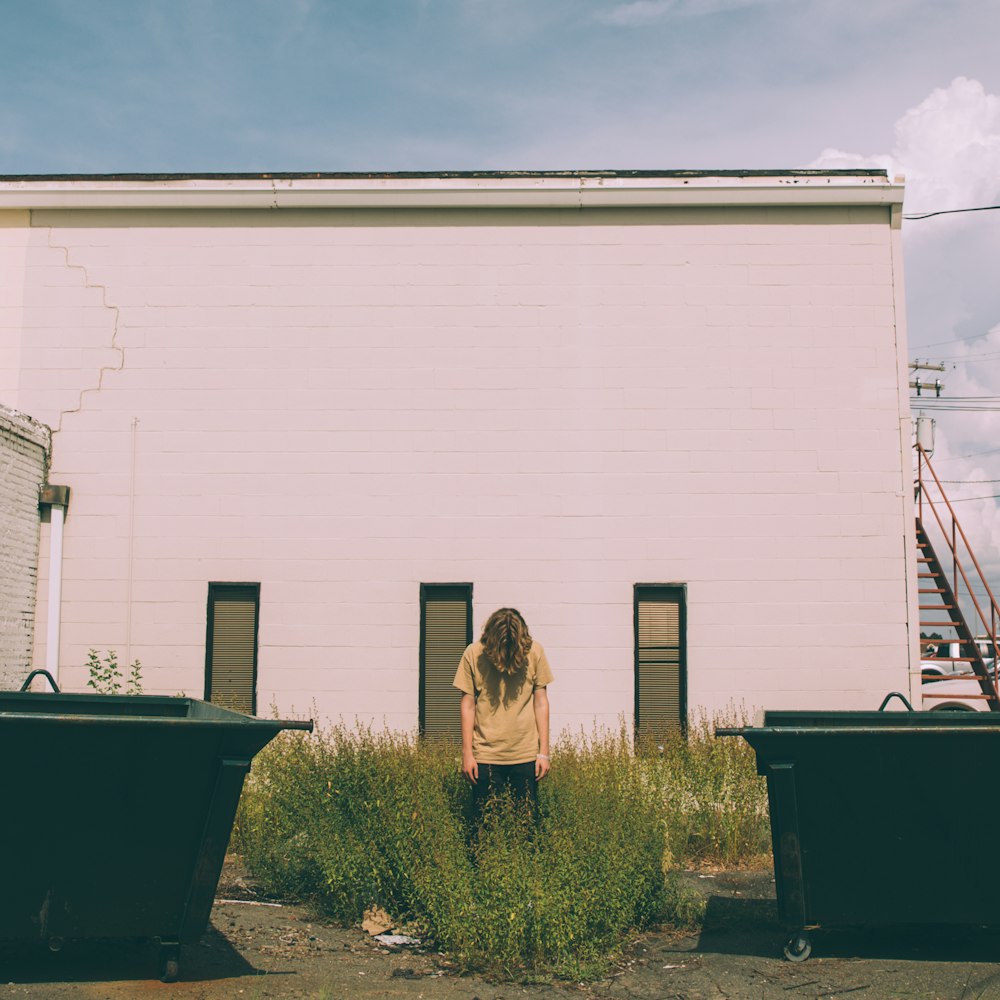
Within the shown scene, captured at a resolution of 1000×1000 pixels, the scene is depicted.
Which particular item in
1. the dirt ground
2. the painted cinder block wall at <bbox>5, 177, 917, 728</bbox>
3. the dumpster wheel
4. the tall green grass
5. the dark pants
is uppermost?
the painted cinder block wall at <bbox>5, 177, 917, 728</bbox>

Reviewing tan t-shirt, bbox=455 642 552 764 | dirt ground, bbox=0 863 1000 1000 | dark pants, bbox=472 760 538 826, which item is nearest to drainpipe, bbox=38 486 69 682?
dirt ground, bbox=0 863 1000 1000

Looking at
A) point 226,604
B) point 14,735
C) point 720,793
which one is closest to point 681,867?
point 720,793

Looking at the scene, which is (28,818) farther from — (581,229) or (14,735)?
(581,229)

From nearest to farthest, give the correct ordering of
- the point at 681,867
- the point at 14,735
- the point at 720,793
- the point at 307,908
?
the point at 14,735
the point at 307,908
the point at 681,867
the point at 720,793

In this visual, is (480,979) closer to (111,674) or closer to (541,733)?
(541,733)

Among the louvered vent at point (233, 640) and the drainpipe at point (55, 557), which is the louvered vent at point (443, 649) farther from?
the drainpipe at point (55, 557)

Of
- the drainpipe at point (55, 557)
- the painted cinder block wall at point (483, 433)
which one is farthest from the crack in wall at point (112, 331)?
the drainpipe at point (55, 557)

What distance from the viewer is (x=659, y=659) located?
998 cm

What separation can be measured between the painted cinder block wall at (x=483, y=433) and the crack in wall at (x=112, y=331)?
0.9 inches

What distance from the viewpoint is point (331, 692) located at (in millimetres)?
9938

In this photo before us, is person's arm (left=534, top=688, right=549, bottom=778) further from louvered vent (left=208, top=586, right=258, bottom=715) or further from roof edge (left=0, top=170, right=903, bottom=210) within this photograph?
roof edge (left=0, top=170, right=903, bottom=210)

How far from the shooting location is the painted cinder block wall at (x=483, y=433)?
9961 millimetres

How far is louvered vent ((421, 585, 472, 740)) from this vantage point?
989cm

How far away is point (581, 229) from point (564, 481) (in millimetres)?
2523
